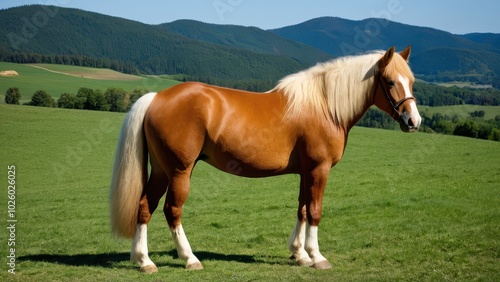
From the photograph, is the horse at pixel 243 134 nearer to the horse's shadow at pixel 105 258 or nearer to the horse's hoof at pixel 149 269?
the horse's hoof at pixel 149 269

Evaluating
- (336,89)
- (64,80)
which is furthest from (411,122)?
(64,80)

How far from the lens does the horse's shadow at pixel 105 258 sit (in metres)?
6.51

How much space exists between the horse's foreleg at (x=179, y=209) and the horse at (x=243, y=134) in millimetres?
12

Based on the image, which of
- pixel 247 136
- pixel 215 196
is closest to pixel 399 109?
pixel 247 136

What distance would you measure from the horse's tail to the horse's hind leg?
0.32ft

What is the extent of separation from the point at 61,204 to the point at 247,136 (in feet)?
35.2

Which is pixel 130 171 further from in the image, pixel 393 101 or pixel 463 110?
pixel 463 110

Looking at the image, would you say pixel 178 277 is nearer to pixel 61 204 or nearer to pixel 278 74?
pixel 61 204

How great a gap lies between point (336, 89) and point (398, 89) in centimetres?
79

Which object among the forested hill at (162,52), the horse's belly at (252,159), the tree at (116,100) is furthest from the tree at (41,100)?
the horse's belly at (252,159)

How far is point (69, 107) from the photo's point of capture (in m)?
51.7

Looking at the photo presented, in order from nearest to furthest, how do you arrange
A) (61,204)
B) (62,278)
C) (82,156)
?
(62,278)
(61,204)
(82,156)

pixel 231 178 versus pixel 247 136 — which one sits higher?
pixel 247 136

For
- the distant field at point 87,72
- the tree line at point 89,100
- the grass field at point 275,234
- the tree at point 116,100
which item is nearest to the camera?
the grass field at point 275,234
